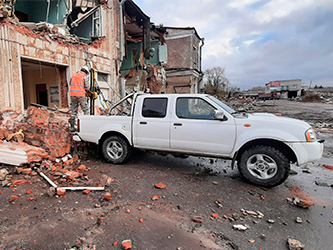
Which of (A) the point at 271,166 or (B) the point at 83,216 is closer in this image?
(B) the point at 83,216

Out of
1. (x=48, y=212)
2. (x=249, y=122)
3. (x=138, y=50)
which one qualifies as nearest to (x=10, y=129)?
(x=48, y=212)

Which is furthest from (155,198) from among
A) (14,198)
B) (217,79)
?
(217,79)

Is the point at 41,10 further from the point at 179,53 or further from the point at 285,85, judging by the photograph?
the point at 285,85

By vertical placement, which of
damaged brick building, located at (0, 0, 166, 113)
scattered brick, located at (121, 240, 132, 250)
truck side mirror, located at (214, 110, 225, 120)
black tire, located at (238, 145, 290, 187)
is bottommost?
scattered brick, located at (121, 240, 132, 250)

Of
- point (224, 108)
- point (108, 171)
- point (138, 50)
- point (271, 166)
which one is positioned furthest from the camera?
point (138, 50)

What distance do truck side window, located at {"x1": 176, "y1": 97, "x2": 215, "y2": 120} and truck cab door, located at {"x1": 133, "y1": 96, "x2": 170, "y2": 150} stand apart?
31cm

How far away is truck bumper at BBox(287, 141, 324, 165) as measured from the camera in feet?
12.0

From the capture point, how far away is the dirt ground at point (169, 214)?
2467mm

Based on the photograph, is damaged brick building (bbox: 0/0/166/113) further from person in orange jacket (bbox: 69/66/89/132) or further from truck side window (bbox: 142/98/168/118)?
truck side window (bbox: 142/98/168/118)

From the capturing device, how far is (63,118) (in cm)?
678

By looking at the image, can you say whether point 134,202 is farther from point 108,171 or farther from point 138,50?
point 138,50

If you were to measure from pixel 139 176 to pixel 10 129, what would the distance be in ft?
13.7

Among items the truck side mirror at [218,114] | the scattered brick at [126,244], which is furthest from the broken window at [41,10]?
the scattered brick at [126,244]

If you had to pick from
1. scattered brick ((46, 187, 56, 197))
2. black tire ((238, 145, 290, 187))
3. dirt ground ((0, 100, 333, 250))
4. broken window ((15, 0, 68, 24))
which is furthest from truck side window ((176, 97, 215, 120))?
broken window ((15, 0, 68, 24))
